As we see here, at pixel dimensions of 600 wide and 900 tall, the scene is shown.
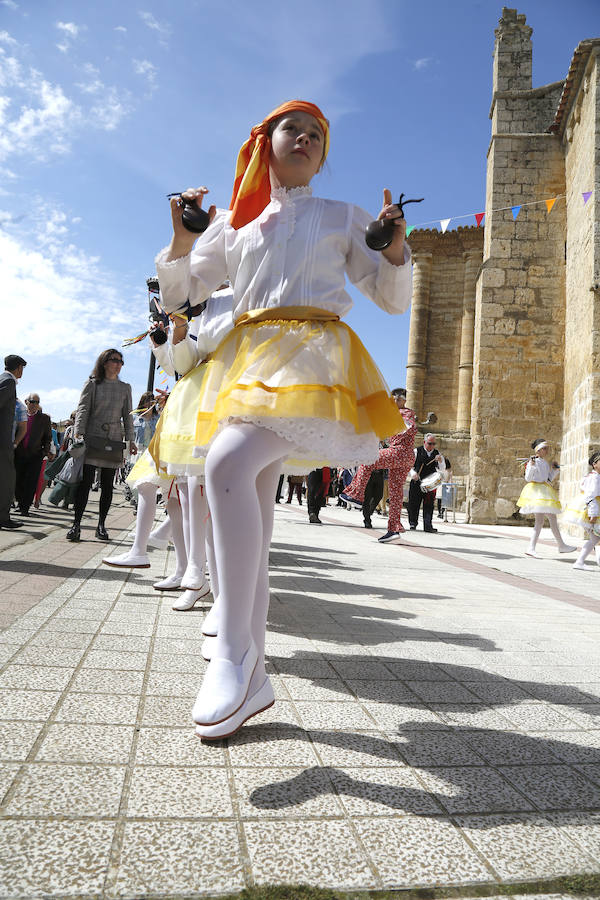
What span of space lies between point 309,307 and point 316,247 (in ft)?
0.72

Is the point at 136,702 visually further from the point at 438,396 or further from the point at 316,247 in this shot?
the point at 438,396

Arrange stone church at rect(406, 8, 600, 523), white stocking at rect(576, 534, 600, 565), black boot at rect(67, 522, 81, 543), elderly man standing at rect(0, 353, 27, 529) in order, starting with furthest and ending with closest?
stone church at rect(406, 8, 600, 523), white stocking at rect(576, 534, 600, 565), black boot at rect(67, 522, 81, 543), elderly man standing at rect(0, 353, 27, 529)

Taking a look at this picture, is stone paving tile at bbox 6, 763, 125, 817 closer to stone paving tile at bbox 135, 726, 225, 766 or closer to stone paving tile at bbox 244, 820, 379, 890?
stone paving tile at bbox 135, 726, 225, 766

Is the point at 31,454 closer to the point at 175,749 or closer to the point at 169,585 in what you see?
the point at 169,585

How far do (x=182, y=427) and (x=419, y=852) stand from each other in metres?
2.37

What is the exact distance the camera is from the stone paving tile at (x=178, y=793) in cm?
139

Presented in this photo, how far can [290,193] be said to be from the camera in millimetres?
2225

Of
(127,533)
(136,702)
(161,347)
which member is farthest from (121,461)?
(136,702)

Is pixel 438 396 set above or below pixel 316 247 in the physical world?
above

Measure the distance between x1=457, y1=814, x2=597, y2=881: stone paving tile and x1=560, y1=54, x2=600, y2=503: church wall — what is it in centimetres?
1198

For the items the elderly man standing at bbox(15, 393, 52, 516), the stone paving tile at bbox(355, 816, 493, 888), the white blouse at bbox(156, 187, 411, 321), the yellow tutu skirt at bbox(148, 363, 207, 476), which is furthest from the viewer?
the elderly man standing at bbox(15, 393, 52, 516)

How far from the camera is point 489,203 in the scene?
16438 mm

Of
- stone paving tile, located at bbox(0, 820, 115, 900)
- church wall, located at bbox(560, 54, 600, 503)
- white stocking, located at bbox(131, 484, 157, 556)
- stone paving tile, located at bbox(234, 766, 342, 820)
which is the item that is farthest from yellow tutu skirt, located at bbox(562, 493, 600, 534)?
stone paving tile, located at bbox(0, 820, 115, 900)

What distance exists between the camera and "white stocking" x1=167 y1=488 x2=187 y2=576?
14.3ft
